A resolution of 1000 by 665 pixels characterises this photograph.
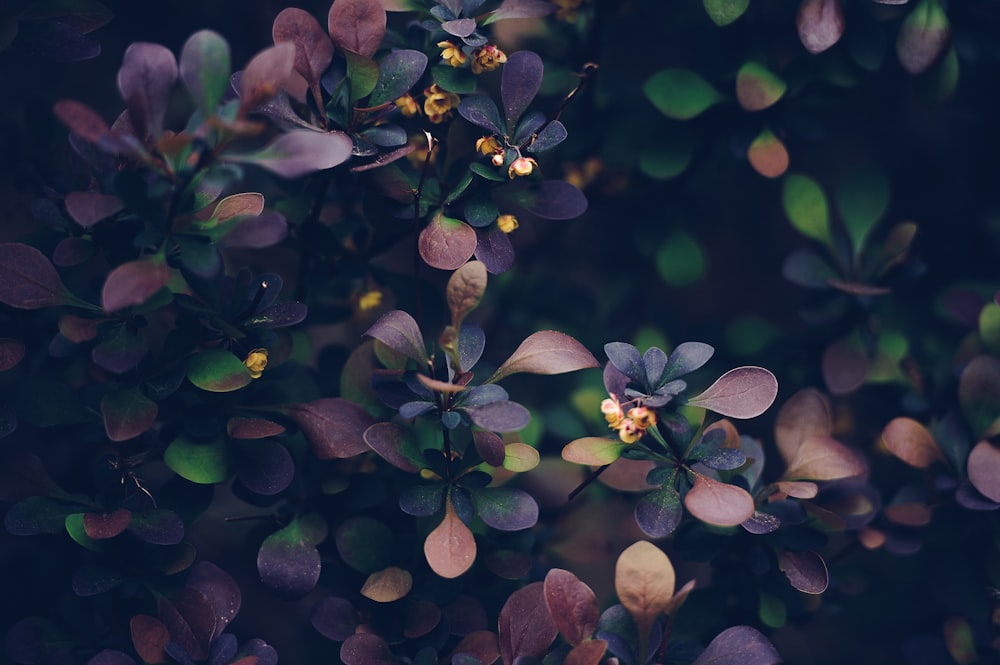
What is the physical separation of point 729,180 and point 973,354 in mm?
465

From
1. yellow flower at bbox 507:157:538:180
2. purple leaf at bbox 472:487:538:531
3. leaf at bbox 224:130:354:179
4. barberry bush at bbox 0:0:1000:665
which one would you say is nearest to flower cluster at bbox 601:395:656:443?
barberry bush at bbox 0:0:1000:665

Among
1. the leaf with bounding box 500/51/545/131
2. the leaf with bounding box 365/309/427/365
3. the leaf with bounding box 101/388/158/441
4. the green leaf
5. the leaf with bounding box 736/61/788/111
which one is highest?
the leaf with bounding box 500/51/545/131

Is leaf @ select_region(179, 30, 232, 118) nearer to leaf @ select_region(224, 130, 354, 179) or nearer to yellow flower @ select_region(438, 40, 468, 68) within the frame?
leaf @ select_region(224, 130, 354, 179)

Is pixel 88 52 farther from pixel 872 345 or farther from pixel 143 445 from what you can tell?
pixel 872 345

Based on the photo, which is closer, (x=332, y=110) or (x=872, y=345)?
(x=332, y=110)

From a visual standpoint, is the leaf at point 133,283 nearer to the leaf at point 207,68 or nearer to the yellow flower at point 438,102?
the leaf at point 207,68

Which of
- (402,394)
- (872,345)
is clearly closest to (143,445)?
(402,394)

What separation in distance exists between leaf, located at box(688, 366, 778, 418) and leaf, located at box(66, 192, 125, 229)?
1.89ft

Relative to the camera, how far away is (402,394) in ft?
2.82

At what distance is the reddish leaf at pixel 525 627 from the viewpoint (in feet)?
2.77

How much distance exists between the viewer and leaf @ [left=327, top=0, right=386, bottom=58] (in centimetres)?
86

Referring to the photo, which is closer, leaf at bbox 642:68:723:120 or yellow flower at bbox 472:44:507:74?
yellow flower at bbox 472:44:507:74

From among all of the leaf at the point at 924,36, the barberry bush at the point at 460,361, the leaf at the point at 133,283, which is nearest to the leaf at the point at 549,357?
the barberry bush at the point at 460,361

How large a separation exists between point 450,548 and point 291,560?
0.60 ft
